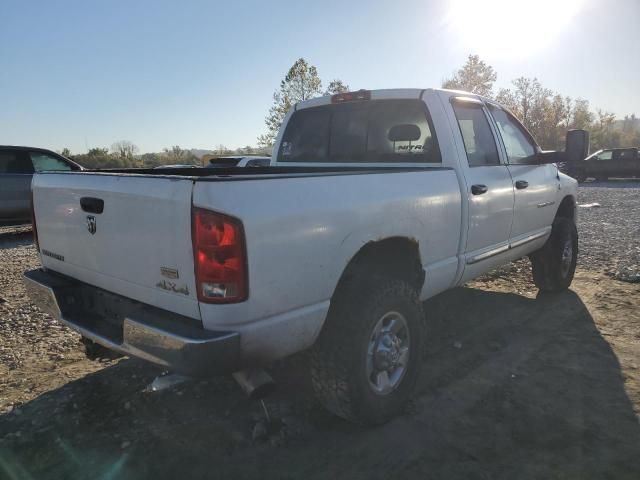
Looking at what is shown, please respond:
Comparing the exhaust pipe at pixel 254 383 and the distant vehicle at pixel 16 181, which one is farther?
the distant vehicle at pixel 16 181

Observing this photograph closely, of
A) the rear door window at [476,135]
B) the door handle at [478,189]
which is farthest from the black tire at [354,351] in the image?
the rear door window at [476,135]

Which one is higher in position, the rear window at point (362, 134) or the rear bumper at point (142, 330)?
the rear window at point (362, 134)

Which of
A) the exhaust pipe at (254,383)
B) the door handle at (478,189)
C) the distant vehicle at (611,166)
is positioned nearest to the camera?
the exhaust pipe at (254,383)

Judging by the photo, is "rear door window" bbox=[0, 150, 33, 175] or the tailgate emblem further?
"rear door window" bbox=[0, 150, 33, 175]

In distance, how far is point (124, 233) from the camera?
2225 mm

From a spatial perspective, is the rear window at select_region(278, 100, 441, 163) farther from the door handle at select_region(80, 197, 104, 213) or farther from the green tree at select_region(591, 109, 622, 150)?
the green tree at select_region(591, 109, 622, 150)

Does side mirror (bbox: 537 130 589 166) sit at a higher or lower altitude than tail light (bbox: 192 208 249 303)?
higher

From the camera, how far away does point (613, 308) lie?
4.60 meters

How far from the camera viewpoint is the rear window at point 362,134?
11.6 feet

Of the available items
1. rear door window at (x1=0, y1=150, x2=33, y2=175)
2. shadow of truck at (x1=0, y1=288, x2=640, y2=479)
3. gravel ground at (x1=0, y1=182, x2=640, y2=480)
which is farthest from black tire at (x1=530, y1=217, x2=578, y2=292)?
rear door window at (x1=0, y1=150, x2=33, y2=175)

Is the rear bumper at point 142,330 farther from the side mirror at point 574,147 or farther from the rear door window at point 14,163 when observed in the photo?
the rear door window at point 14,163

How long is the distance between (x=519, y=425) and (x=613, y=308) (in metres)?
2.62

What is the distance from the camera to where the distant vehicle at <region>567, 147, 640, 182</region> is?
847 inches

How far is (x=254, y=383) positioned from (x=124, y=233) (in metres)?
0.94
